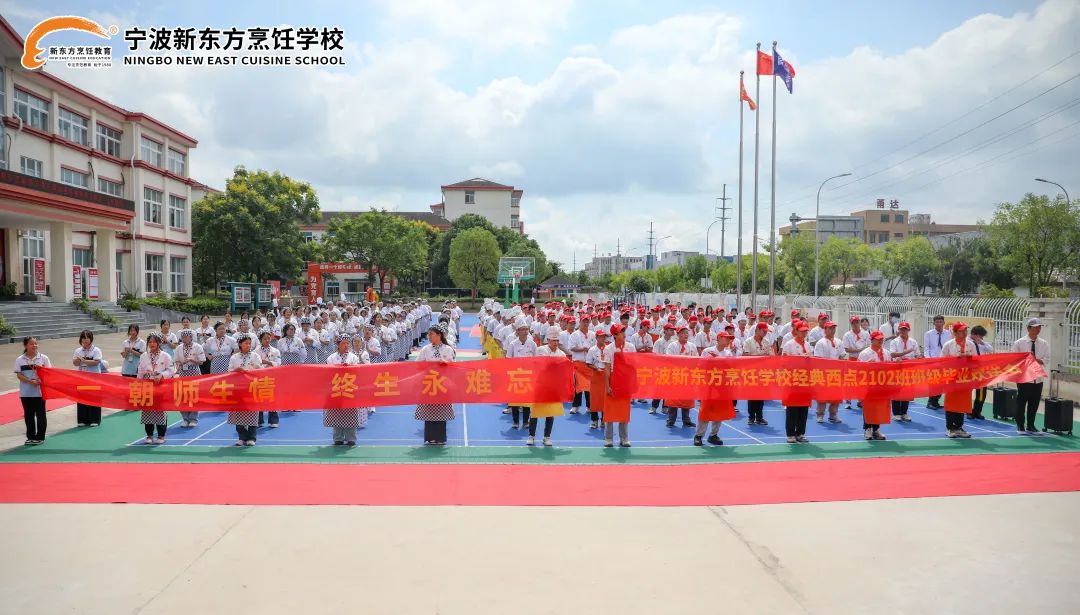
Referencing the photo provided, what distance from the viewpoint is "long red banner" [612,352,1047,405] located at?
9984 mm

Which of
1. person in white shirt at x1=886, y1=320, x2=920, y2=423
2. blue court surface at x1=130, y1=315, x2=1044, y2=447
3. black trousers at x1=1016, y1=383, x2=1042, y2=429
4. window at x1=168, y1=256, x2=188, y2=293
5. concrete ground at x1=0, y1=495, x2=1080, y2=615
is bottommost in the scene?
blue court surface at x1=130, y1=315, x2=1044, y2=447

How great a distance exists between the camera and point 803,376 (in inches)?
404

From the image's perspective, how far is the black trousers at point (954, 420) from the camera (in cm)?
1046

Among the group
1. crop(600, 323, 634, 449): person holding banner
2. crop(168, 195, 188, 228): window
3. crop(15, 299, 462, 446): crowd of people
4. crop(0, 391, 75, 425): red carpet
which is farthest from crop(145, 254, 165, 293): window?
crop(600, 323, 634, 449): person holding banner

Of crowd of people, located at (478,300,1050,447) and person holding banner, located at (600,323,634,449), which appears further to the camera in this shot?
crowd of people, located at (478,300,1050,447)

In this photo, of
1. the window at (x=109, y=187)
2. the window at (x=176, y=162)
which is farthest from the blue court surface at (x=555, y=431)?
the window at (x=176, y=162)

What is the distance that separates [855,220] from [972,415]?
330 feet

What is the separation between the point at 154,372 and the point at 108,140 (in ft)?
109

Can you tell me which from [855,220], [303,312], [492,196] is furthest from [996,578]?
[855,220]

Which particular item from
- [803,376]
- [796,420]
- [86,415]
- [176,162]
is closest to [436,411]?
[796,420]

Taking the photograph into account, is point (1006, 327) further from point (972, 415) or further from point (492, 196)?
point (492, 196)

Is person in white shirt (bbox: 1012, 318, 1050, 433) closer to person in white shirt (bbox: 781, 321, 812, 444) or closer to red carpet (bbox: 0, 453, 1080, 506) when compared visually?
red carpet (bbox: 0, 453, 1080, 506)

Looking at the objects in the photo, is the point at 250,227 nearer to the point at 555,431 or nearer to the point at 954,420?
the point at 555,431

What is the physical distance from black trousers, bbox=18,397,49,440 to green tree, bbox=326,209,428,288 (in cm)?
4308
